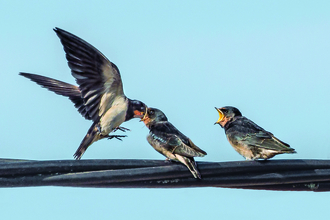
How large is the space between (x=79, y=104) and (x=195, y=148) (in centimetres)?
450

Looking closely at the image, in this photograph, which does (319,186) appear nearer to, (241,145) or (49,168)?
(241,145)

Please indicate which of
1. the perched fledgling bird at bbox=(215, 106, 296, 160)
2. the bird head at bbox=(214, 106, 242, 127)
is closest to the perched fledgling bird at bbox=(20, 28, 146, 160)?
the bird head at bbox=(214, 106, 242, 127)

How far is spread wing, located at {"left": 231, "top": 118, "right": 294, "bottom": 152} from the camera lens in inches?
205

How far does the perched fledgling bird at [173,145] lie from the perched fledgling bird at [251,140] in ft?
2.40

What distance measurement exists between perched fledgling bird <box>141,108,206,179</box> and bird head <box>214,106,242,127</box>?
3.10ft

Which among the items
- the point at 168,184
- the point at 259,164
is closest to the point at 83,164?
the point at 168,184

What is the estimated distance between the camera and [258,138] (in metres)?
5.54

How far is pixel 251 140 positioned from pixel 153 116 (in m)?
1.49

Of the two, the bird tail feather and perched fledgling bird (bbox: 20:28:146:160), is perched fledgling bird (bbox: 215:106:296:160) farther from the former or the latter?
the bird tail feather

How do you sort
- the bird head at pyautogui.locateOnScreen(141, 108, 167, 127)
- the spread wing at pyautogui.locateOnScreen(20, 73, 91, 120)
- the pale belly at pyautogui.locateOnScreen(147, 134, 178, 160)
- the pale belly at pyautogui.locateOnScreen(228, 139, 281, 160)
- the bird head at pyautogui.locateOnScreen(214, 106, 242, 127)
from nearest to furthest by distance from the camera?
the pale belly at pyautogui.locateOnScreen(147, 134, 178, 160) < the pale belly at pyautogui.locateOnScreen(228, 139, 281, 160) < the bird head at pyautogui.locateOnScreen(141, 108, 167, 127) < the bird head at pyautogui.locateOnScreen(214, 106, 242, 127) < the spread wing at pyautogui.locateOnScreen(20, 73, 91, 120)

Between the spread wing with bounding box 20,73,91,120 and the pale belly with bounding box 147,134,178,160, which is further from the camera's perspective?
the spread wing with bounding box 20,73,91,120

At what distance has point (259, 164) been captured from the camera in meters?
4.19

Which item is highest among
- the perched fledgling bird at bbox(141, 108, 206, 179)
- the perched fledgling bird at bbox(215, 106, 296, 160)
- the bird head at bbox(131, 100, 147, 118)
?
the perched fledgling bird at bbox(215, 106, 296, 160)

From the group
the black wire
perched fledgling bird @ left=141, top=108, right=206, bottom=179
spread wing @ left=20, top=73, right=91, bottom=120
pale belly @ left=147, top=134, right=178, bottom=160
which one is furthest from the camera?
spread wing @ left=20, top=73, right=91, bottom=120
